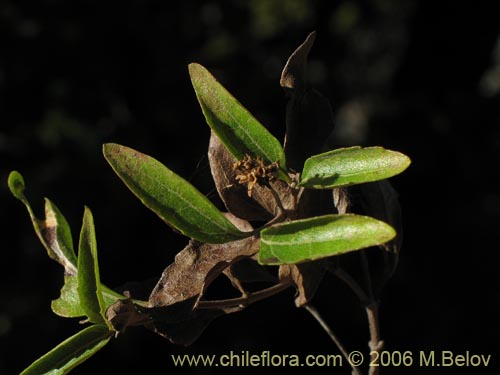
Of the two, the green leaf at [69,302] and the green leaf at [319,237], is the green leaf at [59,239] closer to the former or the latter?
the green leaf at [69,302]

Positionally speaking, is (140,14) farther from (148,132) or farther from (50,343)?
(50,343)

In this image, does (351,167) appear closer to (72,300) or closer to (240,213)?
(240,213)

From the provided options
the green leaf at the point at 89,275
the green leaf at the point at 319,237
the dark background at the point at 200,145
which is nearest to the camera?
the green leaf at the point at 319,237

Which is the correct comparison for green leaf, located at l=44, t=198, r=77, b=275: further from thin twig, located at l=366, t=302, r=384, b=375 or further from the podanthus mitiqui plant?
thin twig, located at l=366, t=302, r=384, b=375

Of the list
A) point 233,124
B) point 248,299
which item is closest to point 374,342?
point 248,299

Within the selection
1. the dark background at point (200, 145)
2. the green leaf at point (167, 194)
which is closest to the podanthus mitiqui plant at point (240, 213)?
the green leaf at point (167, 194)

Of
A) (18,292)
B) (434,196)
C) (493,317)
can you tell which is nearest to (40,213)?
(18,292)

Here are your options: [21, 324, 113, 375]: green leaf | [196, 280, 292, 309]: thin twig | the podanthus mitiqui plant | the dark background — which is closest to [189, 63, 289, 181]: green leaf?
the podanthus mitiqui plant
